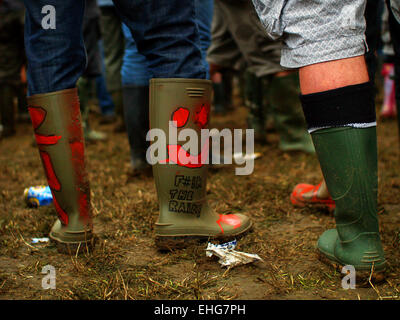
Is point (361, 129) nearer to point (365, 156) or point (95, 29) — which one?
point (365, 156)

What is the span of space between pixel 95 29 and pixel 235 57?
1.24m

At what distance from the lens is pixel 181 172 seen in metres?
1.29

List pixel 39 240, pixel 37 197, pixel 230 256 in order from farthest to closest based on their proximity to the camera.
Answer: pixel 37 197 < pixel 39 240 < pixel 230 256

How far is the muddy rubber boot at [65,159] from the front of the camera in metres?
1.24

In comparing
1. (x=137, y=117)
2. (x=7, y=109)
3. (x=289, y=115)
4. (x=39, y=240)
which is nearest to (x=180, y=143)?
(x=39, y=240)

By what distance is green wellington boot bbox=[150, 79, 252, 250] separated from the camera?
1.27 m

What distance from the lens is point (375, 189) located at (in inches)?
42.2

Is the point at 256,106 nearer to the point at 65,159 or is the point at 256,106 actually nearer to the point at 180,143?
the point at 180,143

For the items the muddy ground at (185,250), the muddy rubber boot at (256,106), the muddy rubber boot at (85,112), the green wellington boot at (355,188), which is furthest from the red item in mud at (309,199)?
the muddy rubber boot at (85,112)

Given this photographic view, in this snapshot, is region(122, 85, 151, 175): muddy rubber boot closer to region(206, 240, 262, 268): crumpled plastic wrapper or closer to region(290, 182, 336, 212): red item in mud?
region(290, 182, 336, 212): red item in mud

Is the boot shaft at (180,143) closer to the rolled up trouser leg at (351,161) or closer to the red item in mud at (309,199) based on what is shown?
the rolled up trouser leg at (351,161)

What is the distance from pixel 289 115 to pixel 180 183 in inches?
62.1

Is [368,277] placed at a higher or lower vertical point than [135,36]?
lower
